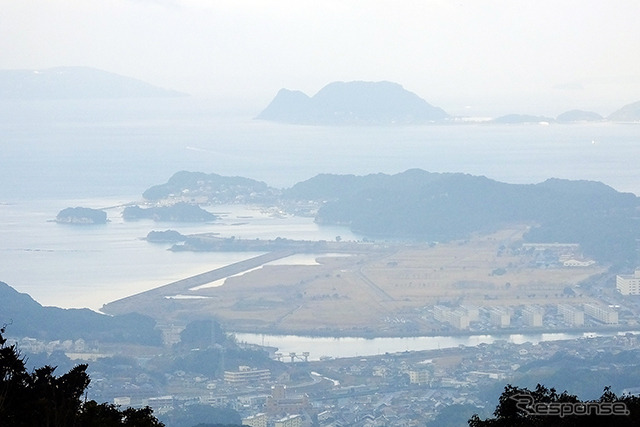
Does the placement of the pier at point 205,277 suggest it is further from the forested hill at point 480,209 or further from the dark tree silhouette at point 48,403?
the dark tree silhouette at point 48,403

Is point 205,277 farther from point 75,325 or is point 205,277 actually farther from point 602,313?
point 602,313

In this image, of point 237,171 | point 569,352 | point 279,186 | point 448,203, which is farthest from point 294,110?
point 569,352

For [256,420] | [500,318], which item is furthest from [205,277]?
[256,420]

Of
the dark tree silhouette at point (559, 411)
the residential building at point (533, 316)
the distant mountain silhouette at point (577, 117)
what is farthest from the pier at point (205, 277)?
the distant mountain silhouette at point (577, 117)

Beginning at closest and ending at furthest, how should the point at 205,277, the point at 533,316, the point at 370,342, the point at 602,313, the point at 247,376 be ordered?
1. the point at 247,376
2. the point at 370,342
3. the point at 533,316
4. the point at 602,313
5. the point at 205,277

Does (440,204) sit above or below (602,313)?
above
